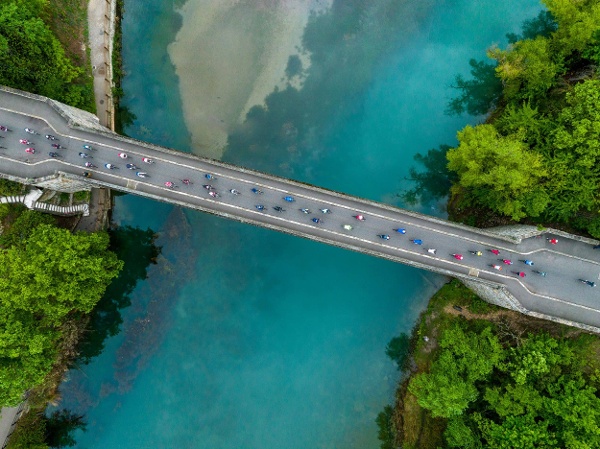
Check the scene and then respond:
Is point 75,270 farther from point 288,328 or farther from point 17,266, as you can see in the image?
point 288,328

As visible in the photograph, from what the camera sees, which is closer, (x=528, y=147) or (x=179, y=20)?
(x=528, y=147)

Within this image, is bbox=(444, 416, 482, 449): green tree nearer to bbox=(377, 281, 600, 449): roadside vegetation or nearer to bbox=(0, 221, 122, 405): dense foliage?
bbox=(377, 281, 600, 449): roadside vegetation

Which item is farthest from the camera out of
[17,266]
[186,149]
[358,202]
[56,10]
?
[186,149]

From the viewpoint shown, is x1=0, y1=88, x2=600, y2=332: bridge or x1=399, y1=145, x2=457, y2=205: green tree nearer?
x1=0, y1=88, x2=600, y2=332: bridge

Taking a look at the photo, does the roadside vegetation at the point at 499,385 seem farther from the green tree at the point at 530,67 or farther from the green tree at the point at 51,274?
the green tree at the point at 51,274

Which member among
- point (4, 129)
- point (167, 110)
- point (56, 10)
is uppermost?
point (56, 10)

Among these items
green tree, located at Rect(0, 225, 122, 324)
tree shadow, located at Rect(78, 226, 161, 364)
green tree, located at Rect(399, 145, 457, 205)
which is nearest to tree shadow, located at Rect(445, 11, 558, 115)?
green tree, located at Rect(399, 145, 457, 205)

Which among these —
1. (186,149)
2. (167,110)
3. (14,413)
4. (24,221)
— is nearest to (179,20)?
(167,110)
